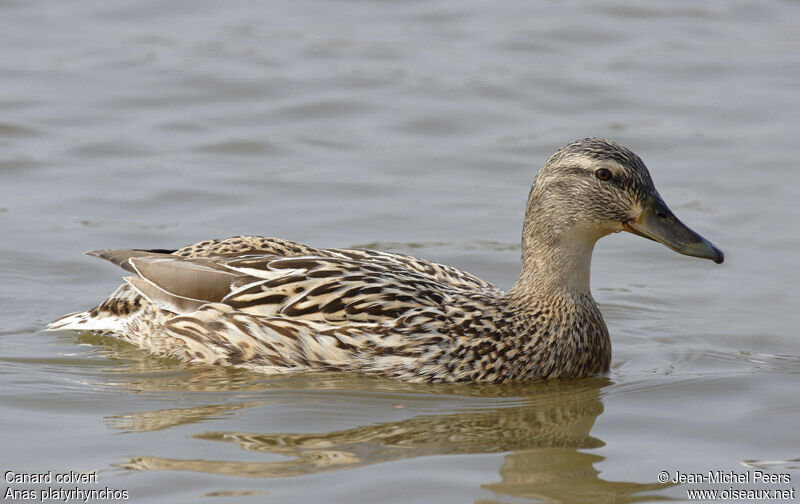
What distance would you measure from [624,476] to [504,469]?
26.2 inches

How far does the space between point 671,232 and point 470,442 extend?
214 cm

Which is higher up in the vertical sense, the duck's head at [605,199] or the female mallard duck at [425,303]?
the duck's head at [605,199]

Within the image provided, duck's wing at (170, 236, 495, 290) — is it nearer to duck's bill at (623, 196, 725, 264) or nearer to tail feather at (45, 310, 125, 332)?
tail feather at (45, 310, 125, 332)

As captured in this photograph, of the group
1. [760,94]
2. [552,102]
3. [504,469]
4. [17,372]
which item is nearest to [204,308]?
[17,372]

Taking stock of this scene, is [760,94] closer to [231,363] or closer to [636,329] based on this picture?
[636,329]

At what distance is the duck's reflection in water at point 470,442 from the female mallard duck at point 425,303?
0.22m

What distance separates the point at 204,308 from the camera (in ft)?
30.7

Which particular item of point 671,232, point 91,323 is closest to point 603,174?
point 671,232

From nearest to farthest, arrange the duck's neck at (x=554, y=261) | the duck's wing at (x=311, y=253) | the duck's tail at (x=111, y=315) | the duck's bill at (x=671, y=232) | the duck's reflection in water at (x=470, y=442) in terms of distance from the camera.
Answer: the duck's reflection in water at (x=470, y=442), the duck's bill at (x=671, y=232), the duck's neck at (x=554, y=261), the duck's wing at (x=311, y=253), the duck's tail at (x=111, y=315)

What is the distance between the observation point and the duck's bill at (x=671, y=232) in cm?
898

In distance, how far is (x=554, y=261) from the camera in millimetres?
9352

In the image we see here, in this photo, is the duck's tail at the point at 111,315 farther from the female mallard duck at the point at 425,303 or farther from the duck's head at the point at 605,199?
the duck's head at the point at 605,199

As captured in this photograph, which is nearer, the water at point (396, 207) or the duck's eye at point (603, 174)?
the water at point (396, 207)

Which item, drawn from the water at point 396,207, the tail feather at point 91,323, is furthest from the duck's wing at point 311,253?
the water at point 396,207
